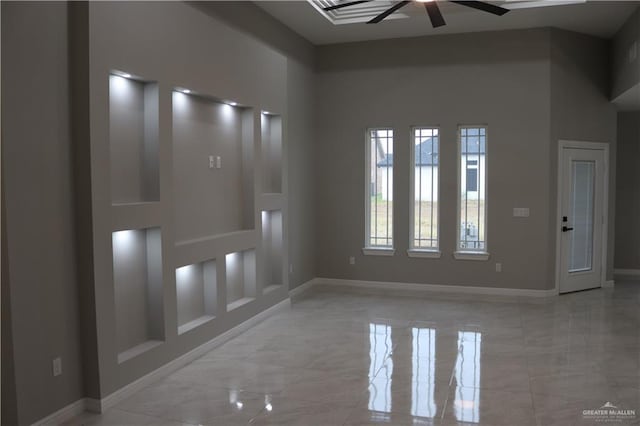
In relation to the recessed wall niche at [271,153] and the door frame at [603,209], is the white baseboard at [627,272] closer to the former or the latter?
the door frame at [603,209]

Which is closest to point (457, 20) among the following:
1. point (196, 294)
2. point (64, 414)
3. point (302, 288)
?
point (302, 288)

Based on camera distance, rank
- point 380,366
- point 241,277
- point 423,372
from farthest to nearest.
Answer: point 241,277 → point 380,366 → point 423,372

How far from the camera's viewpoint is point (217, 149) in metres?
5.27

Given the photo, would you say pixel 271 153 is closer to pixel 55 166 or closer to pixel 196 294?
pixel 196 294

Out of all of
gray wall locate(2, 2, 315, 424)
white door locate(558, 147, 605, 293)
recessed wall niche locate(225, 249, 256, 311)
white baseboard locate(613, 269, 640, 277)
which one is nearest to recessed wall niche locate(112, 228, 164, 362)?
gray wall locate(2, 2, 315, 424)

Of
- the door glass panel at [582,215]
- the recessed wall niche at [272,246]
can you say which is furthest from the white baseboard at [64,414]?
the door glass panel at [582,215]

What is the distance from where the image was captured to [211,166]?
16.9 feet

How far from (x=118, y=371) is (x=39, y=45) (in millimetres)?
2258

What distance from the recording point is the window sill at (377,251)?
7.62 metres

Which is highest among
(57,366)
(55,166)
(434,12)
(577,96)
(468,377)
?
(434,12)

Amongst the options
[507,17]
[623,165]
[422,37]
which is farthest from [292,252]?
[623,165]

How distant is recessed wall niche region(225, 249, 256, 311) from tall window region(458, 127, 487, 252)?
3171 mm

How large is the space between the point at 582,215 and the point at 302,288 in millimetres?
4080

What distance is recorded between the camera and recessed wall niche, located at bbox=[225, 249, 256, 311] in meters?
5.55
